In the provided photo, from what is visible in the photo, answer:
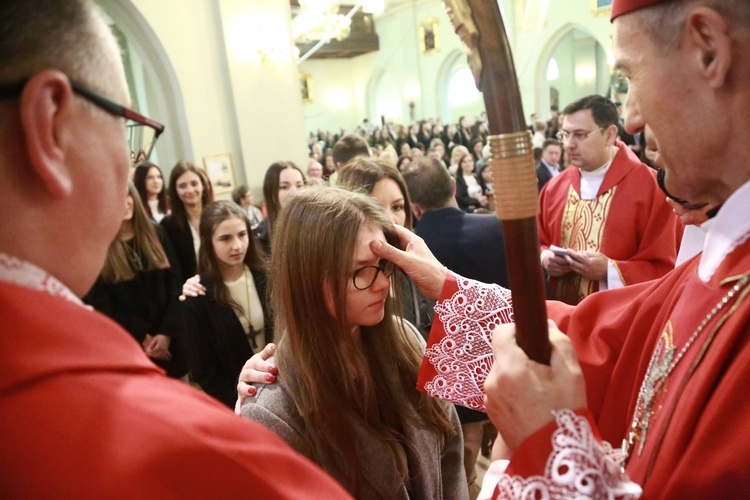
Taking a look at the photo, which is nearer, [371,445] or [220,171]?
[371,445]

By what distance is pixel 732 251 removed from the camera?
3.23ft

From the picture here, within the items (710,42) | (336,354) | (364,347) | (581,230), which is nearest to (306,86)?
(581,230)

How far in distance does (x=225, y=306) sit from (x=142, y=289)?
86 cm

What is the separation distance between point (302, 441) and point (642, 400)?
0.86m

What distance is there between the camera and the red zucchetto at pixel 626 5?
3.17 ft

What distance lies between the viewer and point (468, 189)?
7.92 m

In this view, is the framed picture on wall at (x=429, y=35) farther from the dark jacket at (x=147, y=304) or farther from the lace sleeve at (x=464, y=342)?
the lace sleeve at (x=464, y=342)

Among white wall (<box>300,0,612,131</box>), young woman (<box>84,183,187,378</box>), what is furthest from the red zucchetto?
white wall (<box>300,0,612,131</box>)

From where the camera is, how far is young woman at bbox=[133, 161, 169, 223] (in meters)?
4.57

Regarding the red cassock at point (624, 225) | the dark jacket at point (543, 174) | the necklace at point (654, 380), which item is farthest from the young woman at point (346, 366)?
the dark jacket at point (543, 174)

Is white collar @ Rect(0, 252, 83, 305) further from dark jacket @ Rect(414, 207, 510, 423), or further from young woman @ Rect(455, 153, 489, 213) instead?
young woman @ Rect(455, 153, 489, 213)

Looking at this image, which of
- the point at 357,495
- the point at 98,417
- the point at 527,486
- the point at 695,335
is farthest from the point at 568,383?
the point at 357,495

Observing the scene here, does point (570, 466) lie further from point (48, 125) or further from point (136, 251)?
point (136, 251)

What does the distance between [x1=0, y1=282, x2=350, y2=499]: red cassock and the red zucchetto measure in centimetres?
93
